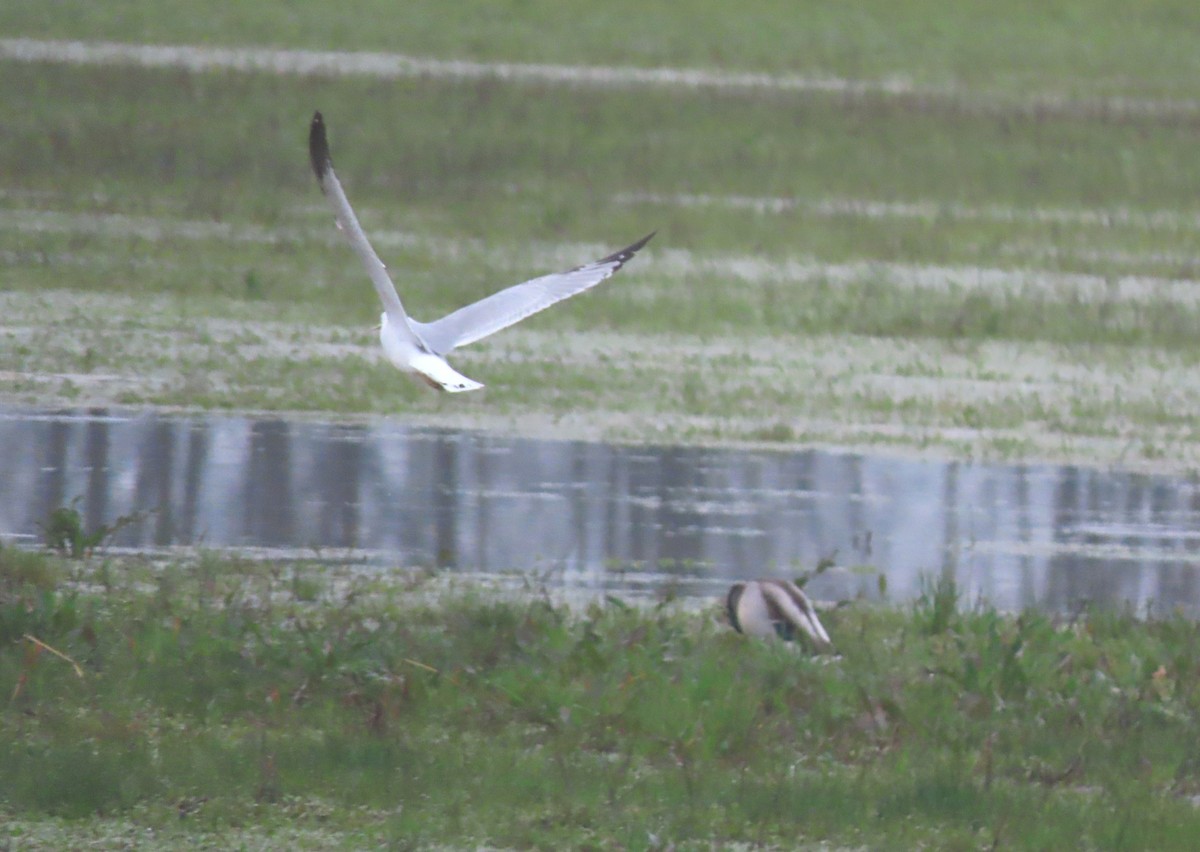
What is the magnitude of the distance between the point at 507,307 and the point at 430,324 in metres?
0.39

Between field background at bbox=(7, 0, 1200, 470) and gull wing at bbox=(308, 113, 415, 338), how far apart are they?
4.90 metres

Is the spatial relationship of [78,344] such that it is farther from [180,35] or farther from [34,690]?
[180,35]

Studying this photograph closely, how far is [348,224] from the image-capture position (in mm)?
6820

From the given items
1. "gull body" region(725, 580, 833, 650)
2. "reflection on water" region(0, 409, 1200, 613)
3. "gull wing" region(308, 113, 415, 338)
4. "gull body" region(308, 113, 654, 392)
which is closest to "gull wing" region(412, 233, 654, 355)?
"gull body" region(308, 113, 654, 392)

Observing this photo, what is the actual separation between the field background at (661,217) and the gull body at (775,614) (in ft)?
13.9

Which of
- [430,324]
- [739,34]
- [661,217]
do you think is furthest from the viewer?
[739,34]

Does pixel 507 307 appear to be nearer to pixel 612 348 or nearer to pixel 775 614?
pixel 775 614

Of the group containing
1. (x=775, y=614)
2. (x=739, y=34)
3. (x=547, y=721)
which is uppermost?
(x=739, y=34)

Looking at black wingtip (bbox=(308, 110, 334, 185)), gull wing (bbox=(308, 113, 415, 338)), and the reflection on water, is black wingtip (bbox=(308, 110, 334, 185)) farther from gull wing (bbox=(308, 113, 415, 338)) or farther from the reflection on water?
the reflection on water

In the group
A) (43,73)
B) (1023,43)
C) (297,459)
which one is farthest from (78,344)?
(1023,43)

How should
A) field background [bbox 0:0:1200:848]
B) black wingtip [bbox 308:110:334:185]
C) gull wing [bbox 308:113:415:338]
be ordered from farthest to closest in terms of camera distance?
1. black wingtip [bbox 308:110:334:185]
2. gull wing [bbox 308:113:415:338]
3. field background [bbox 0:0:1200:848]

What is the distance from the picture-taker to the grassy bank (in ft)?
20.3

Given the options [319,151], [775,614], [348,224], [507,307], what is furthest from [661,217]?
[348,224]

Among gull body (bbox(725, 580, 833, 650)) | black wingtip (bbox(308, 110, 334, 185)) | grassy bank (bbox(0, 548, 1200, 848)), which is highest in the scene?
black wingtip (bbox(308, 110, 334, 185))
